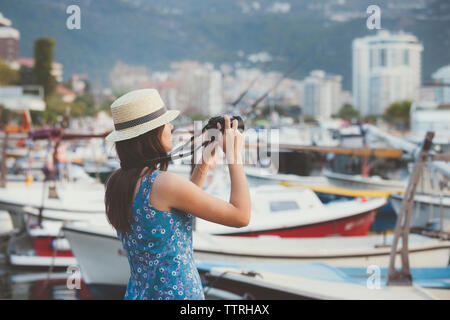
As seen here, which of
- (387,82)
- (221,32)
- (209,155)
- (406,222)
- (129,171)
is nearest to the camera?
(129,171)

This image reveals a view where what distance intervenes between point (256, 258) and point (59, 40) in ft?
330

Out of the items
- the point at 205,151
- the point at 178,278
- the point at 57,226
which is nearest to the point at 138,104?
the point at 205,151

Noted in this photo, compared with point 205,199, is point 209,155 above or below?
above

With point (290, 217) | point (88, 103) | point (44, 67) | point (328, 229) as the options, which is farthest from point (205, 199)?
point (88, 103)

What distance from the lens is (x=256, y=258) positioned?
5863 mm

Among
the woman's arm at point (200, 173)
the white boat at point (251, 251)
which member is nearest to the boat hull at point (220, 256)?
the white boat at point (251, 251)

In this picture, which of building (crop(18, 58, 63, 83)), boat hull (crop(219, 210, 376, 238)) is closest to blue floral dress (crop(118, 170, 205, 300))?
boat hull (crop(219, 210, 376, 238))

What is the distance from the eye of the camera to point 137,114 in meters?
1.47

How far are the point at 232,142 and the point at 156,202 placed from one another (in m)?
0.26

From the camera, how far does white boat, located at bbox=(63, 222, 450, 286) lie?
582cm

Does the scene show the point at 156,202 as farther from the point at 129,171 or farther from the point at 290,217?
the point at 290,217

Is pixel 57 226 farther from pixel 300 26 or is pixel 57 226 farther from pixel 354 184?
pixel 300 26

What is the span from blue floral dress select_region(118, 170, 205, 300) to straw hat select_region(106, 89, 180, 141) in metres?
0.14
